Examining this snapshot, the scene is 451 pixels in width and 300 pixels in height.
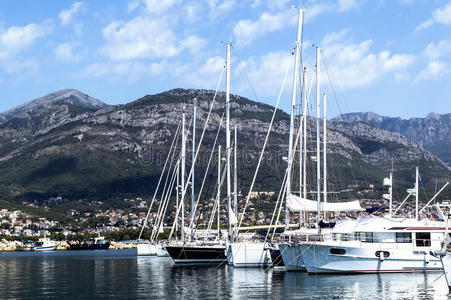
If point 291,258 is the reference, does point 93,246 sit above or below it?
below

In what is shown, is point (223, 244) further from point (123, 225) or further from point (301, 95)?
point (123, 225)

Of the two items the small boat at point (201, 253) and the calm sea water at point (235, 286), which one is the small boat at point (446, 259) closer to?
the calm sea water at point (235, 286)

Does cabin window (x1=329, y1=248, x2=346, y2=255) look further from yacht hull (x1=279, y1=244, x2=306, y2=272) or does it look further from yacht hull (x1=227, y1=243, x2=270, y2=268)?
yacht hull (x1=227, y1=243, x2=270, y2=268)

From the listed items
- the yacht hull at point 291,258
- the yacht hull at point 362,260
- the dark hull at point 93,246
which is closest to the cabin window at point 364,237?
the yacht hull at point 362,260

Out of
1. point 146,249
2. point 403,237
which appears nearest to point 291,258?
point 403,237

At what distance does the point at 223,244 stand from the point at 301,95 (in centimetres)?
1539

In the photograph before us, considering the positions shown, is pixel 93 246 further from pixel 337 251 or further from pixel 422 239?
pixel 422 239

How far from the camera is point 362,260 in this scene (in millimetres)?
41531

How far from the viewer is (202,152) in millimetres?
182000

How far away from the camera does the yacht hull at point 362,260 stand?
1631 inches

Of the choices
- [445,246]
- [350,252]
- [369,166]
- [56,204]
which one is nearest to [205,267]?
[350,252]

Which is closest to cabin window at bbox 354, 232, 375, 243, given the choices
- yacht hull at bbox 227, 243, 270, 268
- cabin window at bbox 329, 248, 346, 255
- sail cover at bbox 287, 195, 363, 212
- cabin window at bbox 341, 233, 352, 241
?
cabin window at bbox 341, 233, 352, 241

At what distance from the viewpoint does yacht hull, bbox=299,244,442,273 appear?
136ft

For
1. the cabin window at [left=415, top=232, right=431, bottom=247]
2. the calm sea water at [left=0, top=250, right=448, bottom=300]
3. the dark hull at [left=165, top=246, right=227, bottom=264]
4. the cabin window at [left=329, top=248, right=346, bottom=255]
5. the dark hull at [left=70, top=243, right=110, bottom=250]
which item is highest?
the cabin window at [left=415, top=232, right=431, bottom=247]
